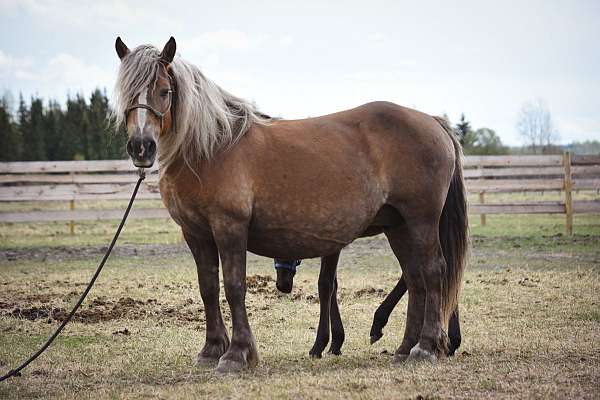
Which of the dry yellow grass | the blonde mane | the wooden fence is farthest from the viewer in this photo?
the wooden fence

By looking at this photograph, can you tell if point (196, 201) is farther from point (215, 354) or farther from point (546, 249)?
point (546, 249)

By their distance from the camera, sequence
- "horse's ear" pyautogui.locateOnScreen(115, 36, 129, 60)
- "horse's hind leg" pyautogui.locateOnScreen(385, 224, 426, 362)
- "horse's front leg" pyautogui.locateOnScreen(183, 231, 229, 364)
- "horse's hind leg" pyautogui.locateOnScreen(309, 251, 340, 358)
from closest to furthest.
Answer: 1. "horse's ear" pyautogui.locateOnScreen(115, 36, 129, 60)
2. "horse's front leg" pyautogui.locateOnScreen(183, 231, 229, 364)
3. "horse's hind leg" pyautogui.locateOnScreen(385, 224, 426, 362)
4. "horse's hind leg" pyautogui.locateOnScreen(309, 251, 340, 358)

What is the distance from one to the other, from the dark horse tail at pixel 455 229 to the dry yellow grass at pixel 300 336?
2.27 ft

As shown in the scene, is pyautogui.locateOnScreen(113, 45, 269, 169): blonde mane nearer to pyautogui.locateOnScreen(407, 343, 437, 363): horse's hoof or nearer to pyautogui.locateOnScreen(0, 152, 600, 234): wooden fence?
pyautogui.locateOnScreen(407, 343, 437, 363): horse's hoof

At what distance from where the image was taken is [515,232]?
680 inches

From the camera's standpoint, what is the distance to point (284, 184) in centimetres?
551

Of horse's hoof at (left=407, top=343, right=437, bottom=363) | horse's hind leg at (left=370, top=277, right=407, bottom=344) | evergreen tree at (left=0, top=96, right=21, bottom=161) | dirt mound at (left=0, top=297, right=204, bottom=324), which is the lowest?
dirt mound at (left=0, top=297, right=204, bottom=324)

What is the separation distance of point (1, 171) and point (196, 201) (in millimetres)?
13621

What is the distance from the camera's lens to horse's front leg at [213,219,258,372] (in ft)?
17.3

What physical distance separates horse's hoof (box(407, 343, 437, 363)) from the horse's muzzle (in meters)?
2.58

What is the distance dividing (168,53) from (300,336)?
3.19 meters

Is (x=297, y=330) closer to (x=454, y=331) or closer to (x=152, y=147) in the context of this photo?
(x=454, y=331)

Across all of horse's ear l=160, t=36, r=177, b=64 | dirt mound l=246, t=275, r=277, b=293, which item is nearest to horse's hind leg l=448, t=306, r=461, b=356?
horse's ear l=160, t=36, r=177, b=64

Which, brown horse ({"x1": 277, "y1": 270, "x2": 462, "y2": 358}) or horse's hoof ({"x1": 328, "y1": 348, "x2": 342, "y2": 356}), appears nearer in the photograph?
brown horse ({"x1": 277, "y1": 270, "x2": 462, "y2": 358})
